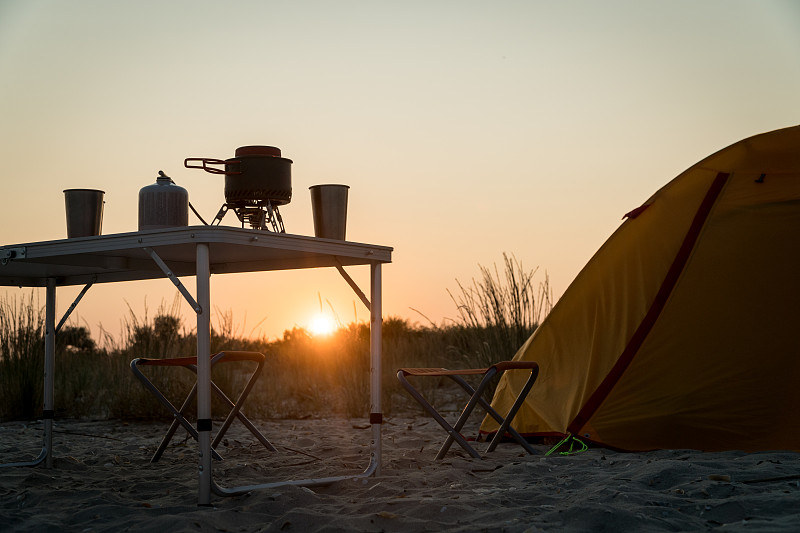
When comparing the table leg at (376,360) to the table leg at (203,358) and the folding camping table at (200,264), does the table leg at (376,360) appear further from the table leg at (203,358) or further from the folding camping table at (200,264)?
the table leg at (203,358)

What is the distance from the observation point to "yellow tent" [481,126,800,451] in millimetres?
4559

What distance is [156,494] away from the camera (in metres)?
3.59

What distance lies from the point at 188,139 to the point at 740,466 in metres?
3.40

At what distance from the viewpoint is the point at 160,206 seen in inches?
137

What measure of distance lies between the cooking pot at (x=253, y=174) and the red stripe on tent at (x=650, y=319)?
2.30 metres

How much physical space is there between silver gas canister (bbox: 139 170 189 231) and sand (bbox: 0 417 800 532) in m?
1.16

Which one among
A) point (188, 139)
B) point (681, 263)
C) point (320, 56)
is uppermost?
point (320, 56)

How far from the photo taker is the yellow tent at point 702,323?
15.0 feet

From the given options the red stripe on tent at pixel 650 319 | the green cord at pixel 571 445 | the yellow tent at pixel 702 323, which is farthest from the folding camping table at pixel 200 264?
the yellow tent at pixel 702 323

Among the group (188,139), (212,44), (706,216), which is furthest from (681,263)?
(212,44)

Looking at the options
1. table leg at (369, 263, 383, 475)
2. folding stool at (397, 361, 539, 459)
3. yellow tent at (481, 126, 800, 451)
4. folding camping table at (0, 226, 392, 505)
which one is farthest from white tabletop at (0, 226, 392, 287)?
yellow tent at (481, 126, 800, 451)

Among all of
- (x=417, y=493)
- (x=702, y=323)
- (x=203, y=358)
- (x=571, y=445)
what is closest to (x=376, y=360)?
(x=417, y=493)

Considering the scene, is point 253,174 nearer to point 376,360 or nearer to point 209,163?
point 209,163

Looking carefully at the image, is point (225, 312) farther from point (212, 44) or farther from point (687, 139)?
point (687, 139)
